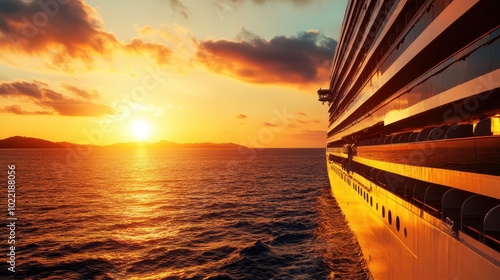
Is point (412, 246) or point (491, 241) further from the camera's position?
point (412, 246)

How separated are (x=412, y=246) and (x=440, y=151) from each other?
3.39 m

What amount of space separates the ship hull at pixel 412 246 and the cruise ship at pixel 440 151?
32mm

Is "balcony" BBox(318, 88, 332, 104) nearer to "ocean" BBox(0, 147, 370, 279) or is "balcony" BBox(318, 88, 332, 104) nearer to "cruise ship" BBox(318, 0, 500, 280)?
"ocean" BBox(0, 147, 370, 279)

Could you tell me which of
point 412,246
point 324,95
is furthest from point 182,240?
point 324,95

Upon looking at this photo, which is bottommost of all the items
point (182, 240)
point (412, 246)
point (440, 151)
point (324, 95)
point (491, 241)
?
point (182, 240)

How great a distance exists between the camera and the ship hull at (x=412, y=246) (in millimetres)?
7941

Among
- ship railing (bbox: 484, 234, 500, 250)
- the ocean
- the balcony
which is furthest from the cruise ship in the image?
the balcony

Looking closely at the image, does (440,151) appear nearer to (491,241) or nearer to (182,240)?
(491,241)

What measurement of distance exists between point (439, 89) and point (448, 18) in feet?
7.91

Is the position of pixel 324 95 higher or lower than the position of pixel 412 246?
higher

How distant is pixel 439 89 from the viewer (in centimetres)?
1255

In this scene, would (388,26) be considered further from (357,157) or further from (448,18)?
(357,157)

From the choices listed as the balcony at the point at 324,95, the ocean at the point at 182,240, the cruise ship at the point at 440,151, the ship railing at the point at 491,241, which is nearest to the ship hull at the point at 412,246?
the cruise ship at the point at 440,151

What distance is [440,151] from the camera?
445 inches
